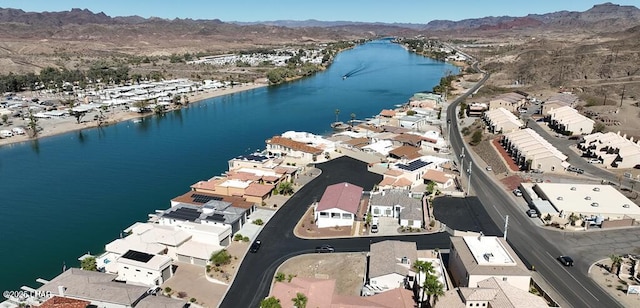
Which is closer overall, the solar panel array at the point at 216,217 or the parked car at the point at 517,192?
the solar panel array at the point at 216,217

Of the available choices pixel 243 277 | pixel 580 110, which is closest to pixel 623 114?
pixel 580 110

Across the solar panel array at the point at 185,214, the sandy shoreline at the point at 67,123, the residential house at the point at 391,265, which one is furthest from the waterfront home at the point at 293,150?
the sandy shoreline at the point at 67,123

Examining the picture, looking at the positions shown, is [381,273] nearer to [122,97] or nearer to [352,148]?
[352,148]

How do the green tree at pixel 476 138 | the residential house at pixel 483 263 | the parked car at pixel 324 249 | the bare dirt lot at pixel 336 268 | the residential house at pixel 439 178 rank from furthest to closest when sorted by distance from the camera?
1. the green tree at pixel 476 138
2. the residential house at pixel 439 178
3. the parked car at pixel 324 249
4. the bare dirt lot at pixel 336 268
5. the residential house at pixel 483 263

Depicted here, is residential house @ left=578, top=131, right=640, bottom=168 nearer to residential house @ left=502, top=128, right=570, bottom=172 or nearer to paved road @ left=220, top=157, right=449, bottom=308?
residential house @ left=502, top=128, right=570, bottom=172

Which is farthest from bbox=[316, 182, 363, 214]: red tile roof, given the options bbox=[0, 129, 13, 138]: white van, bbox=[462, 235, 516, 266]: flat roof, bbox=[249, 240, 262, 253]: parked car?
bbox=[0, 129, 13, 138]: white van

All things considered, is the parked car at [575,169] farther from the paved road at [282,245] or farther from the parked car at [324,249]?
the parked car at [324,249]

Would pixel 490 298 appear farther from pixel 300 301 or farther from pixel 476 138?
pixel 476 138
